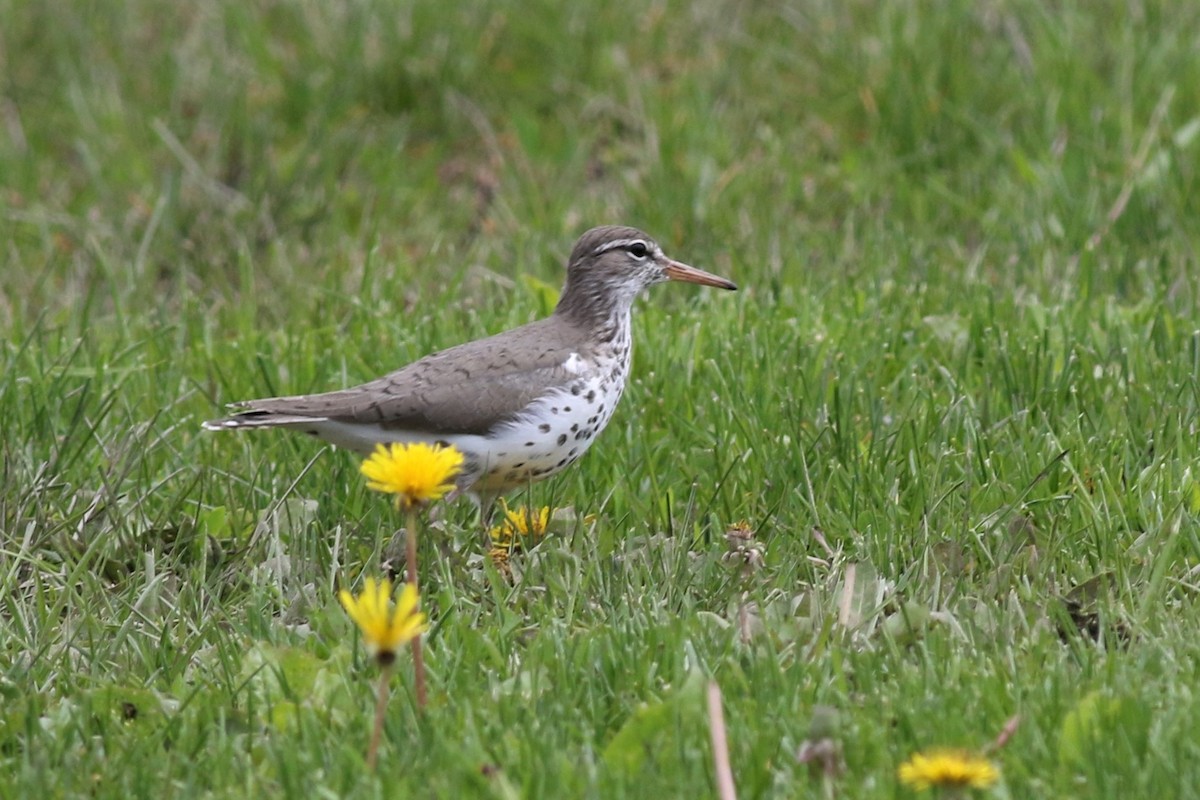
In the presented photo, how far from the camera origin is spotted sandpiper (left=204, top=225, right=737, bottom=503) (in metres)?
5.25

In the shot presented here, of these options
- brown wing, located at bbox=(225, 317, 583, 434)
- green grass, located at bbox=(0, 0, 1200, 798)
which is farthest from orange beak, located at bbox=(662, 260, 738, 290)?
brown wing, located at bbox=(225, 317, 583, 434)

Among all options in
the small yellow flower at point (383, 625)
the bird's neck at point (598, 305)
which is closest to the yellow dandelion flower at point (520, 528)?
the bird's neck at point (598, 305)

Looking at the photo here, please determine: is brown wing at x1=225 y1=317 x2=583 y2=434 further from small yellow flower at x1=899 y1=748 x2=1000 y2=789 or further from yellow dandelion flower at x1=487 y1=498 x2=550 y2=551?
small yellow flower at x1=899 y1=748 x2=1000 y2=789

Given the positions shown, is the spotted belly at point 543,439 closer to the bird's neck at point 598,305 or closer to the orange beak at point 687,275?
the bird's neck at point 598,305

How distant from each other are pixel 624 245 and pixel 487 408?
40.0 inches

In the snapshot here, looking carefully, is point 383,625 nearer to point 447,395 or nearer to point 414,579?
point 414,579

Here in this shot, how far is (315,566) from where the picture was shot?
4.94 meters

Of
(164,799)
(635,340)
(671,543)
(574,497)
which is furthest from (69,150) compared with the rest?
(164,799)

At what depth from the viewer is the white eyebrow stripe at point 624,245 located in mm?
6031

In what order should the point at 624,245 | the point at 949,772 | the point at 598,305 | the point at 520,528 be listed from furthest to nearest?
1. the point at 624,245
2. the point at 598,305
3. the point at 520,528
4. the point at 949,772

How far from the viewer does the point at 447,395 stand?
5.34m

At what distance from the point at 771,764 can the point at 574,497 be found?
1.97m

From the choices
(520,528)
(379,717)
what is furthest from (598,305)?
(379,717)

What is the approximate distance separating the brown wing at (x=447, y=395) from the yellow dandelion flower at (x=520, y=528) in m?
0.30
